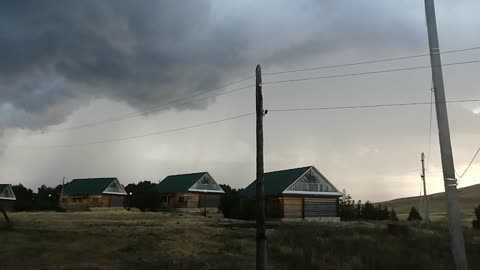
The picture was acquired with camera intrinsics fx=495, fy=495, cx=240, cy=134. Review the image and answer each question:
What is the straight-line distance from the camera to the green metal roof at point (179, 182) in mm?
78812

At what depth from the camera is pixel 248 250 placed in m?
24.6

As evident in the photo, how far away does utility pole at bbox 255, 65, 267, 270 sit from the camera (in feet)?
54.4

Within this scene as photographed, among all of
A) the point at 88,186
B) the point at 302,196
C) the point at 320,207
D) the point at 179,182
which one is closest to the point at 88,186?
the point at 88,186

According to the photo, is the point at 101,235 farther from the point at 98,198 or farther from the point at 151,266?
the point at 98,198

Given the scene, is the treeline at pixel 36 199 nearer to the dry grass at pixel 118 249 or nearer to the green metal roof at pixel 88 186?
the green metal roof at pixel 88 186

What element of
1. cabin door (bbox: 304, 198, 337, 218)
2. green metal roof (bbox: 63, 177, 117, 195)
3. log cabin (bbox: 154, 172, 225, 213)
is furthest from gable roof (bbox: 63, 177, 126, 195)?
cabin door (bbox: 304, 198, 337, 218)

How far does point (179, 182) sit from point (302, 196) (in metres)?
28.3

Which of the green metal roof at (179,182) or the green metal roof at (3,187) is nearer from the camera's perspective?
the green metal roof at (179,182)

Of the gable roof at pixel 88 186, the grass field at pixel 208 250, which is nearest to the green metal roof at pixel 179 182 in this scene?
the gable roof at pixel 88 186

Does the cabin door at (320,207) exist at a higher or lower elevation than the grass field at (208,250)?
higher

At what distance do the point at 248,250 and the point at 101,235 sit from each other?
879 centimetres

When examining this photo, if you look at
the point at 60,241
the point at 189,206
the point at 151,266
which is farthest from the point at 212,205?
the point at 151,266

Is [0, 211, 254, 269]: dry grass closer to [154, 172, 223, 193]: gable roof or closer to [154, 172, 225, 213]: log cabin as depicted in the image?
[154, 172, 225, 213]: log cabin

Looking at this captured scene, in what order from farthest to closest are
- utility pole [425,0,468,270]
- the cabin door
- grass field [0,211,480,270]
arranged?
the cabin door, grass field [0,211,480,270], utility pole [425,0,468,270]
